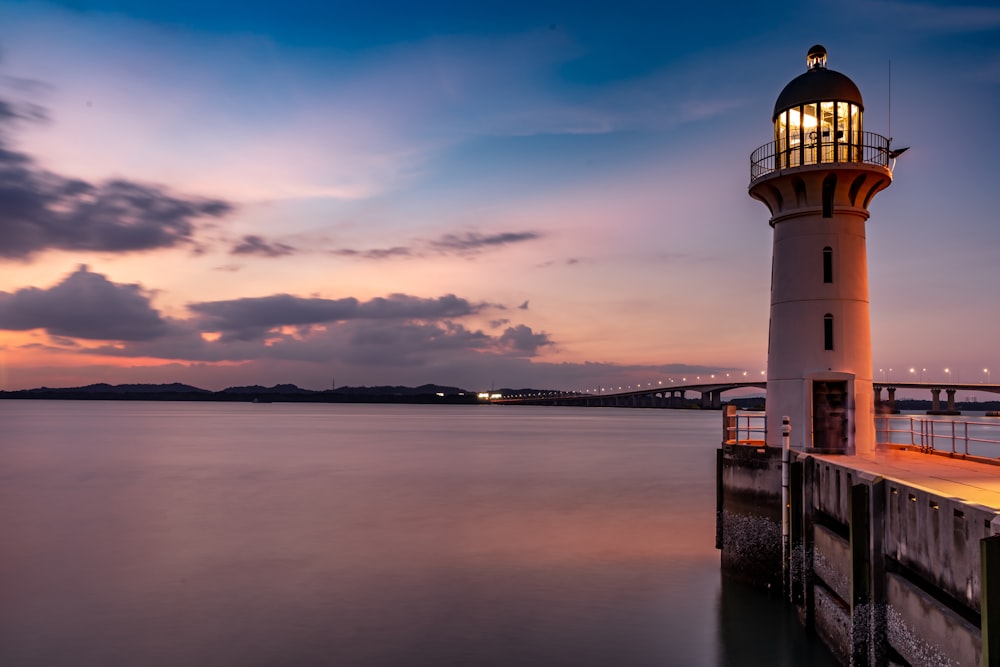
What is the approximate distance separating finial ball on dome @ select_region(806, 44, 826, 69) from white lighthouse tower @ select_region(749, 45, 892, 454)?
0.66m

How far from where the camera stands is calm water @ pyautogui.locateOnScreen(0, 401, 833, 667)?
14266 millimetres

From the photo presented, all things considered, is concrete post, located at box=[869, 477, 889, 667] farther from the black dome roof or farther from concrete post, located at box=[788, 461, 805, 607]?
the black dome roof

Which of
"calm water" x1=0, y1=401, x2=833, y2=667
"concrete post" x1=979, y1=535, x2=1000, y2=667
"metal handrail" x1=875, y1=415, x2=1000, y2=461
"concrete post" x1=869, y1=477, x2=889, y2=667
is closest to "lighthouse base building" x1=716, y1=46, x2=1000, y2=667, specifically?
"concrete post" x1=869, y1=477, x2=889, y2=667

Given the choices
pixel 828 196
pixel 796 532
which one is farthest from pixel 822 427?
pixel 828 196

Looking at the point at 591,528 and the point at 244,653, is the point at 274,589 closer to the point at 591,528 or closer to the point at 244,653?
the point at 244,653

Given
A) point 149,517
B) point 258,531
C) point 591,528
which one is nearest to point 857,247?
point 591,528

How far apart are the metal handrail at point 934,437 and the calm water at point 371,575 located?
5.14m

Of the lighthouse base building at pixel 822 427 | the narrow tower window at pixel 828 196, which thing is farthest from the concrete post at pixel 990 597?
the narrow tower window at pixel 828 196

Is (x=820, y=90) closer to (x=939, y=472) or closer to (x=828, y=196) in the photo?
(x=828, y=196)

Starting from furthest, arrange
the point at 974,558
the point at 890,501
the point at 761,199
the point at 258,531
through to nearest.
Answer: the point at 258,531 < the point at 761,199 < the point at 890,501 < the point at 974,558

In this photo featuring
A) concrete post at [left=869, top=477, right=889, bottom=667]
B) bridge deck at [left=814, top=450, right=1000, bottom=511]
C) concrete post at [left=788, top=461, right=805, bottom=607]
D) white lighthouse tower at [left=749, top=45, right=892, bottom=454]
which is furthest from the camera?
white lighthouse tower at [left=749, top=45, right=892, bottom=454]

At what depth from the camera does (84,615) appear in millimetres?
16219

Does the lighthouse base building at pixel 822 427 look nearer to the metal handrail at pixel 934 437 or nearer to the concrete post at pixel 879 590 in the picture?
the concrete post at pixel 879 590

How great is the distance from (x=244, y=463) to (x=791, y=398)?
143 ft
